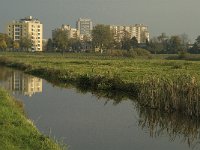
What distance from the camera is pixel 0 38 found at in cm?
12288

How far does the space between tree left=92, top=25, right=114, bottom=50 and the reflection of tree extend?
113 meters

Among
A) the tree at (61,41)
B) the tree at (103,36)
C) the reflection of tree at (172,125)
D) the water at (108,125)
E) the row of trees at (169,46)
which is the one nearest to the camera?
→ the water at (108,125)

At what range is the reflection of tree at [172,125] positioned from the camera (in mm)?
15975

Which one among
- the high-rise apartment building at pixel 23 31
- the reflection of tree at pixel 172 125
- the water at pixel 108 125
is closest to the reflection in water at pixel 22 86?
the water at pixel 108 125

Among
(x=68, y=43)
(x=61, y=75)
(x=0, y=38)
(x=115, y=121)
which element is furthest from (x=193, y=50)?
(x=115, y=121)

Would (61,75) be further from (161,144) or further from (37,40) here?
(37,40)

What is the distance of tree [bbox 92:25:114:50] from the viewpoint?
436 ft

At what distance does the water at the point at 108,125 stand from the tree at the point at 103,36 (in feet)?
348

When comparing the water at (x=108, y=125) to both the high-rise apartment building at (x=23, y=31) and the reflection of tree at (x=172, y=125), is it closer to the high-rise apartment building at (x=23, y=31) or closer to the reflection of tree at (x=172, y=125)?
the reflection of tree at (x=172, y=125)

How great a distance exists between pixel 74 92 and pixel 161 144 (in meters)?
15.9

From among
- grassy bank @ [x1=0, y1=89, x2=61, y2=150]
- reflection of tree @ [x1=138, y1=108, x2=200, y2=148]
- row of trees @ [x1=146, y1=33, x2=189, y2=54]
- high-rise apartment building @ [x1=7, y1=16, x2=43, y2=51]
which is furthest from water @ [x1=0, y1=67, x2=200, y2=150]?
high-rise apartment building @ [x1=7, y1=16, x2=43, y2=51]

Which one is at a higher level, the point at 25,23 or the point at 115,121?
the point at 25,23

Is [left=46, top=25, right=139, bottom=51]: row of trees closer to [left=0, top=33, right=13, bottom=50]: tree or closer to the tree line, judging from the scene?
the tree line

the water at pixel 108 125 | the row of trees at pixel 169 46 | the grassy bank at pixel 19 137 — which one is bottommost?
the water at pixel 108 125
